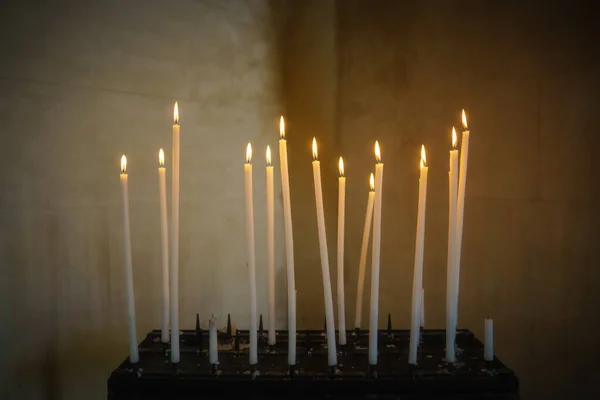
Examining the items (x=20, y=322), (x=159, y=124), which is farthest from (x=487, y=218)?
(x=20, y=322)

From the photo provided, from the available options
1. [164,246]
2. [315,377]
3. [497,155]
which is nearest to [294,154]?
[497,155]

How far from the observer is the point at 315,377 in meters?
0.73

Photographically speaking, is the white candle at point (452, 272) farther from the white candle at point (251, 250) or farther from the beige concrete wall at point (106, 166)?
the beige concrete wall at point (106, 166)

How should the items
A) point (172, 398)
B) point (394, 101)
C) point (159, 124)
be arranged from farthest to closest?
point (394, 101)
point (159, 124)
point (172, 398)

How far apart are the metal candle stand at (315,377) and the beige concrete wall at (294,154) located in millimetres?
335

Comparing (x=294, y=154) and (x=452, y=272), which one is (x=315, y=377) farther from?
(x=294, y=154)

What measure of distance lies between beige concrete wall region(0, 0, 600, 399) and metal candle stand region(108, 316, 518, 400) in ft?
1.10

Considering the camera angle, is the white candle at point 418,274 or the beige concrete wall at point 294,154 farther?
the beige concrete wall at point 294,154

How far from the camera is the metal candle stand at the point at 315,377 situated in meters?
0.72

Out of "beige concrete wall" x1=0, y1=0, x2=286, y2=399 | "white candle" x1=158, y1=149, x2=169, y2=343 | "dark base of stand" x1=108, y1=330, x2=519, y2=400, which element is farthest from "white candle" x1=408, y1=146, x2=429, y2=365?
"beige concrete wall" x1=0, y1=0, x2=286, y2=399

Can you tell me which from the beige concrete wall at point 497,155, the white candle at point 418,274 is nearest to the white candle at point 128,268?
the white candle at point 418,274

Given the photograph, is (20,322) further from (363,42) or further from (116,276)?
(363,42)

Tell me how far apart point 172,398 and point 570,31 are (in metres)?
1.13

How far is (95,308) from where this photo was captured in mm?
1059
